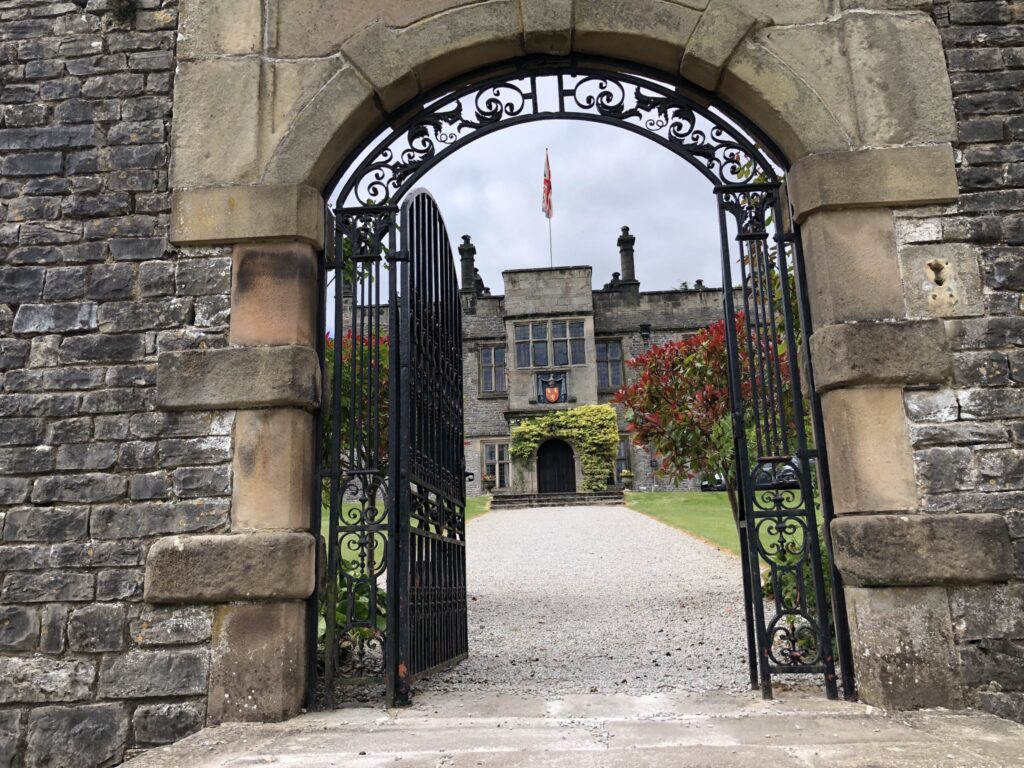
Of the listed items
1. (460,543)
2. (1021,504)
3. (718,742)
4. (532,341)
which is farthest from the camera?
(532,341)

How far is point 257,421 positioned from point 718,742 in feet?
8.64

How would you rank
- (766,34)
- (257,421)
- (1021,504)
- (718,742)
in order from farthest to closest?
(766,34) < (257,421) < (1021,504) < (718,742)

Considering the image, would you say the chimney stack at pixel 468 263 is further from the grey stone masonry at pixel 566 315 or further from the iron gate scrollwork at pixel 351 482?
the iron gate scrollwork at pixel 351 482

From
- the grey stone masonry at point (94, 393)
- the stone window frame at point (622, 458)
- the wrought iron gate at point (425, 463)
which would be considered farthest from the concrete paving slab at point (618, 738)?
the stone window frame at point (622, 458)

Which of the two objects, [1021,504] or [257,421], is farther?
[257,421]

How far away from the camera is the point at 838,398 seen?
4.10 meters


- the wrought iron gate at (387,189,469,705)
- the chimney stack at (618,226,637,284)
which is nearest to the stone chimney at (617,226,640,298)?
the chimney stack at (618,226,637,284)

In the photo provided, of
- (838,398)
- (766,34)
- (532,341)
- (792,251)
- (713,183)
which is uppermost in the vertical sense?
(532,341)

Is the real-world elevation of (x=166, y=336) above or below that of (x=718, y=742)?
above

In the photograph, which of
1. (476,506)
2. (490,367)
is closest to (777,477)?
(476,506)

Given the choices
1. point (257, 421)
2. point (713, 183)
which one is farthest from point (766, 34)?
point (257, 421)

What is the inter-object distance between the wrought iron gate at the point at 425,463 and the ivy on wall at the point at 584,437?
21.2 meters

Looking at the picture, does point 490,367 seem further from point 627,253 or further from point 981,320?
point 981,320

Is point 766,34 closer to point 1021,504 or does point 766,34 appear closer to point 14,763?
point 1021,504
